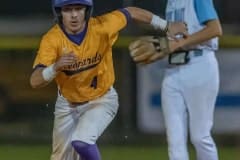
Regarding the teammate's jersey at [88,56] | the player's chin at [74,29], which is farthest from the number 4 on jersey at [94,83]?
the player's chin at [74,29]

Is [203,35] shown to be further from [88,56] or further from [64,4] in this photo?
[64,4]

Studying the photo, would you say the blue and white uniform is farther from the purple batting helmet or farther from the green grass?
the green grass

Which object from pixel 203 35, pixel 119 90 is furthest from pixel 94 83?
pixel 119 90

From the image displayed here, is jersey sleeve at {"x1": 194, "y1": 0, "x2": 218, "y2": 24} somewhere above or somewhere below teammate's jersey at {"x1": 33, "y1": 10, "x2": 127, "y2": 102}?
above

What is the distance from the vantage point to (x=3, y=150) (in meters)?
9.74

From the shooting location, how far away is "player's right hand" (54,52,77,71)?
21.2 feet

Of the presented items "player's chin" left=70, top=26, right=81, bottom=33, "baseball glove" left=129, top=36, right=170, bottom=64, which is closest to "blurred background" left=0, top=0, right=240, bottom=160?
"baseball glove" left=129, top=36, right=170, bottom=64

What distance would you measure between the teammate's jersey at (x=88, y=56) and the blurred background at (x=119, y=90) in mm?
2688

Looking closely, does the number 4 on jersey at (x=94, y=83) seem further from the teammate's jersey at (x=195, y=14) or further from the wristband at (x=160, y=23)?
the teammate's jersey at (x=195, y=14)

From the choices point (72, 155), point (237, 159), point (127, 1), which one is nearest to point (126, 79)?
point (127, 1)

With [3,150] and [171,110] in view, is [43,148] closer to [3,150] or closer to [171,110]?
[3,150]

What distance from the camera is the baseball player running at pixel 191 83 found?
693 centimetres

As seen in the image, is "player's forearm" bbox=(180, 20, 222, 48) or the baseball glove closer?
"player's forearm" bbox=(180, 20, 222, 48)

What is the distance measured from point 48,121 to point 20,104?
330 millimetres
